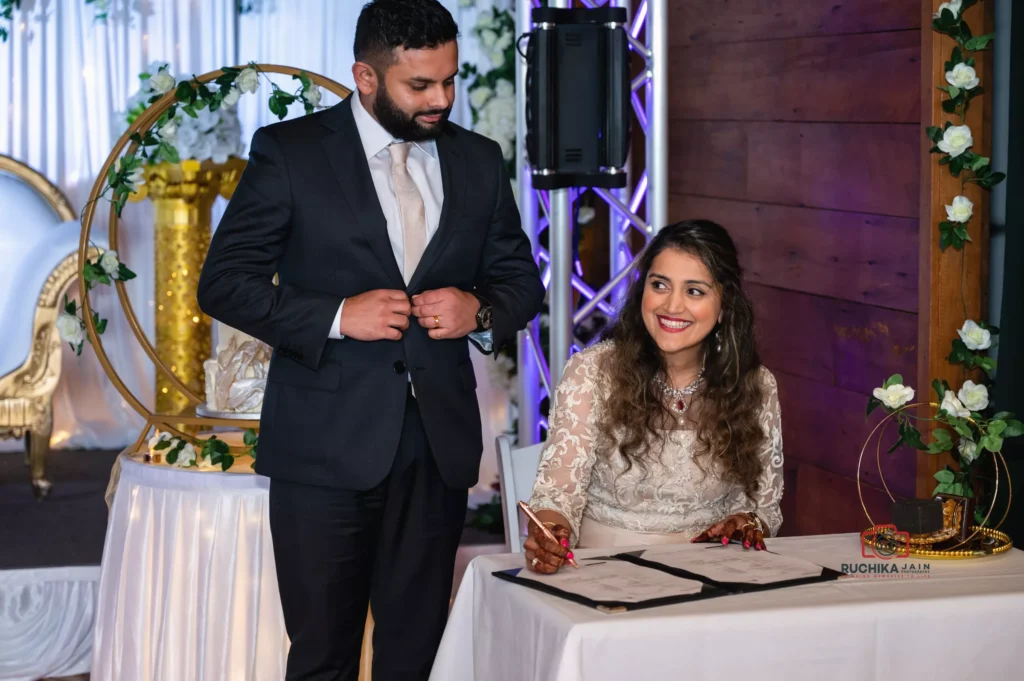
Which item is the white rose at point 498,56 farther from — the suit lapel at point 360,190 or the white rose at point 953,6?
the suit lapel at point 360,190

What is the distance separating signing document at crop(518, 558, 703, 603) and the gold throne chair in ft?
13.9

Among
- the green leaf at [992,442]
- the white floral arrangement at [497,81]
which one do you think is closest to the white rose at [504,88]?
the white floral arrangement at [497,81]

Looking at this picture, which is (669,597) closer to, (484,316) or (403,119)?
(484,316)

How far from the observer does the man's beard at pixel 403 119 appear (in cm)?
219

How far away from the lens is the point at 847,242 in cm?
360

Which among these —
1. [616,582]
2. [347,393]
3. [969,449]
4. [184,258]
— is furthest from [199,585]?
[184,258]

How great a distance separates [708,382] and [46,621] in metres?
2.47

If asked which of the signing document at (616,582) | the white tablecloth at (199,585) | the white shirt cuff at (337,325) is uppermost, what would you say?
the white shirt cuff at (337,325)

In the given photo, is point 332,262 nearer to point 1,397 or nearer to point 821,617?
point 821,617

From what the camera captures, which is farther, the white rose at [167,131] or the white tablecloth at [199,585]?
the white rose at [167,131]

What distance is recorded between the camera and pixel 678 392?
2428mm

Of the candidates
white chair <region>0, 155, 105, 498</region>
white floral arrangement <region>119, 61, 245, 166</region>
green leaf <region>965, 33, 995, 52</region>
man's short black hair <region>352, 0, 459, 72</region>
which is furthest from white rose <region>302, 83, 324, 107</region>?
white chair <region>0, 155, 105, 498</region>

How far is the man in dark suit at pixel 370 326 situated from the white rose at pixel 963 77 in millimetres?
1173

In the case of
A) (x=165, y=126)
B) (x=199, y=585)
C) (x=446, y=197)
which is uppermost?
(x=165, y=126)
